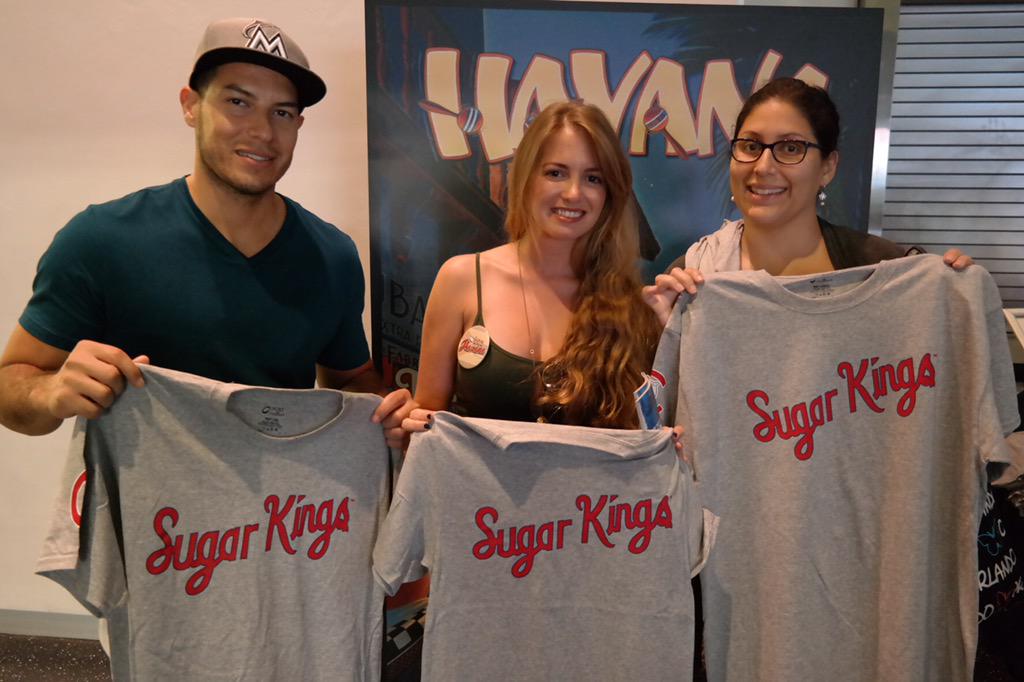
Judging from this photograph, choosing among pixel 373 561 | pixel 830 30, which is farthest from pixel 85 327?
pixel 830 30

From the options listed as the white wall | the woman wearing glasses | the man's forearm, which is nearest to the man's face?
the man's forearm

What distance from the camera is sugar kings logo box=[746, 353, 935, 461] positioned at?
56.3 inches

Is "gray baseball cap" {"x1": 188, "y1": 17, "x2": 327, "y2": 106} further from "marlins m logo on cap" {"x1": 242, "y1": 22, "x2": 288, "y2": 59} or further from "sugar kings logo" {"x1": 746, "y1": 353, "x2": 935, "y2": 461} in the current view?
"sugar kings logo" {"x1": 746, "y1": 353, "x2": 935, "y2": 461}

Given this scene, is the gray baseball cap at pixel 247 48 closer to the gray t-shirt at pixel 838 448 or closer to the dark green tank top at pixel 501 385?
the dark green tank top at pixel 501 385

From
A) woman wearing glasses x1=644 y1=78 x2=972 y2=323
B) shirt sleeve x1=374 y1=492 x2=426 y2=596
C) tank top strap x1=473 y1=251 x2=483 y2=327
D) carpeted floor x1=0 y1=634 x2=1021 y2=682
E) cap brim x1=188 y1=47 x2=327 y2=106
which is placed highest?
cap brim x1=188 y1=47 x2=327 y2=106

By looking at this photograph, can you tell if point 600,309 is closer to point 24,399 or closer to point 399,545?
point 399,545

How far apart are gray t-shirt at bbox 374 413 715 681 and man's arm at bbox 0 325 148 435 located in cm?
57

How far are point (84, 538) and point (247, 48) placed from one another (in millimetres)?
1049

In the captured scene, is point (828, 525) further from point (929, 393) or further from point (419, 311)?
point (419, 311)

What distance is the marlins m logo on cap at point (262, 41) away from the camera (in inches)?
56.7

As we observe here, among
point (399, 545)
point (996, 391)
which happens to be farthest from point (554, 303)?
point (996, 391)

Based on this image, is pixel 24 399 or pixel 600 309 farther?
pixel 600 309

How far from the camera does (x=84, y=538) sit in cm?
127

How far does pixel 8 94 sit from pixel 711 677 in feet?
9.58
